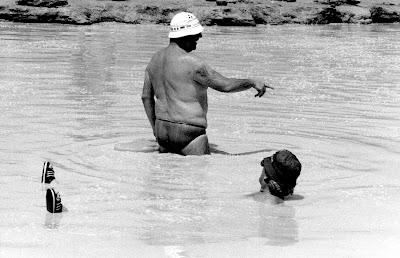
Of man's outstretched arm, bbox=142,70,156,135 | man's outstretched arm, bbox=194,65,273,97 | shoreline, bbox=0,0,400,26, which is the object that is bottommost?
shoreline, bbox=0,0,400,26

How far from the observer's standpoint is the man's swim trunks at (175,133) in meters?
7.96

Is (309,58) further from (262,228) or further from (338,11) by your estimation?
(338,11)

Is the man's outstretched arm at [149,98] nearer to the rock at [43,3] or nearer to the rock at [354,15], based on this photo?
the rock at [43,3]

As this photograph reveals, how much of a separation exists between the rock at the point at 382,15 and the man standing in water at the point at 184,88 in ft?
89.1

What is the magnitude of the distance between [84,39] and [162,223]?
1597 centimetres

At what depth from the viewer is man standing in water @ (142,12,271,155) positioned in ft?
25.9

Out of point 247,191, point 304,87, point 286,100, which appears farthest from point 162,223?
point 304,87

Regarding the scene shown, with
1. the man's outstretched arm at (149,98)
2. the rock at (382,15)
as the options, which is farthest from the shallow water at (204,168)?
the rock at (382,15)

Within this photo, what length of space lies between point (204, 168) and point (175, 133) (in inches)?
20.7

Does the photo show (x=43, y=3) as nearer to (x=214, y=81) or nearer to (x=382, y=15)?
(x=382, y=15)

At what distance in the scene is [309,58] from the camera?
725 inches

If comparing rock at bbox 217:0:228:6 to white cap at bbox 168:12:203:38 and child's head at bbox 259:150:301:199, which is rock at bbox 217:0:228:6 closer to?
white cap at bbox 168:12:203:38

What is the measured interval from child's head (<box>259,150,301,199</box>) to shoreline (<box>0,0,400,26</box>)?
69.7ft

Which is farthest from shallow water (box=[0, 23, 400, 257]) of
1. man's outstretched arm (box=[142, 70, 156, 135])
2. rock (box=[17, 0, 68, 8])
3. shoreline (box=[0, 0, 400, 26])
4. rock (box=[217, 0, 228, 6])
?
rock (box=[217, 0, 228, 6])
